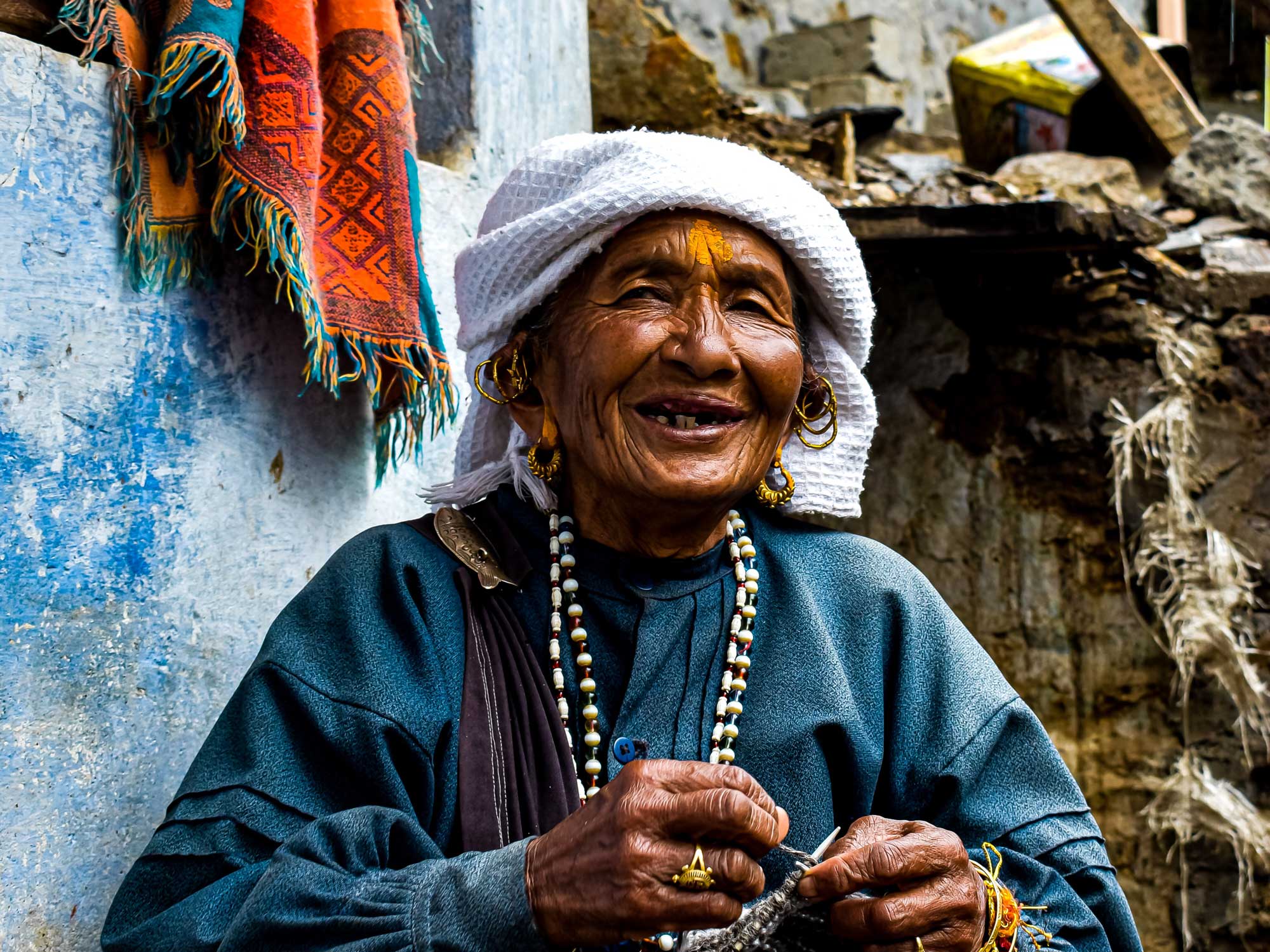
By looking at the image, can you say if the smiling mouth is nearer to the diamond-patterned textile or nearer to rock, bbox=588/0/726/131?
the diamond-patterned textile

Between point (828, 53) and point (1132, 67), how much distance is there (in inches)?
80.0

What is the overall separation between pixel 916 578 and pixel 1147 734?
2.03 m

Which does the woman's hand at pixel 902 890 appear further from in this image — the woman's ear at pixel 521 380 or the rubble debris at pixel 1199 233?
the rubble debris at pixel 1199 233

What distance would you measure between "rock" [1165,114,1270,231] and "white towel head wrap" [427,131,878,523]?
253cm

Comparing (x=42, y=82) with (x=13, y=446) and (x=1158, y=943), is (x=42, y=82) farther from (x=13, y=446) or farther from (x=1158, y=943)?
(x=1158, y=943)

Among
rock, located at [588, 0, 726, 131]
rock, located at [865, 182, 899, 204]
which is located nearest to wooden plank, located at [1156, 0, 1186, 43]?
rock, located at [588, 0, 726, 131]

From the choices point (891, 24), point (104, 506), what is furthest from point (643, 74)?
point (104, 506)

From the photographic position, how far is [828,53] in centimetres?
655

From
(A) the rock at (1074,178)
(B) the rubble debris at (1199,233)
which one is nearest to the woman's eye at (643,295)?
(B) the rubble debris at (1199,233)

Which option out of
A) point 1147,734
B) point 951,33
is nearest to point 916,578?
point 1147,734

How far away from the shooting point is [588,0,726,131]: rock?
4.76 meters

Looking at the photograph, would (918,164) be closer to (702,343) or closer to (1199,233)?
(1199,233)

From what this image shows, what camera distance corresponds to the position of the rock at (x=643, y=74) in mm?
4762

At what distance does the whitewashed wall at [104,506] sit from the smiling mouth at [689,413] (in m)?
0.83
